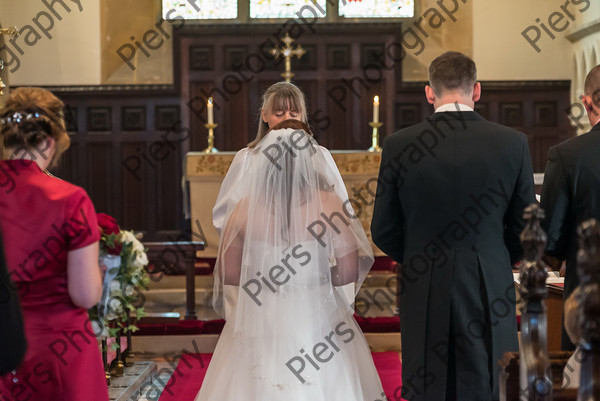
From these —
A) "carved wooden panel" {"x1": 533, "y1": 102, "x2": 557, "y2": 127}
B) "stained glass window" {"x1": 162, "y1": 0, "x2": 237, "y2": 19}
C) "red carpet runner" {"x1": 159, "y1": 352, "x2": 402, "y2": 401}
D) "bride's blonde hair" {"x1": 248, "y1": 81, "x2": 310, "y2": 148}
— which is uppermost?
"stained glass window" {"x1": 162, "y1": 0, "x2": 237, "y2": 19}

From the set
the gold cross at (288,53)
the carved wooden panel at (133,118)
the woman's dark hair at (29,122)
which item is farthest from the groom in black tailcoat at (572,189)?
the carved wooden panel at (133,118)

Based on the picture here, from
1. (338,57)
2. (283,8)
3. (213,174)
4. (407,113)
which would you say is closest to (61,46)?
(283,8)

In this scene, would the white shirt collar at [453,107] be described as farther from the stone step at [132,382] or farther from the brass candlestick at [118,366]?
the brass candlestick at [118,366]

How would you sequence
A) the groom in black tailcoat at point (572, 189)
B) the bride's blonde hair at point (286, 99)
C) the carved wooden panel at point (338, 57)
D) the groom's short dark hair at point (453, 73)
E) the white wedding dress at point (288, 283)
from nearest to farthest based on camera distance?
the groom's short dark hair at point (453, 73) → the groom in black tailcoat at point (572, 189) → the white wedding dress at point (288, 283) → the bride's blonde hair at point (286, 99) → the carved wooden panel at point (338, 57)

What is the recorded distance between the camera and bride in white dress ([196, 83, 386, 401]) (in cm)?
386

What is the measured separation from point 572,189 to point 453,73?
30.1 inches

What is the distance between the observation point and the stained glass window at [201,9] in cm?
1136

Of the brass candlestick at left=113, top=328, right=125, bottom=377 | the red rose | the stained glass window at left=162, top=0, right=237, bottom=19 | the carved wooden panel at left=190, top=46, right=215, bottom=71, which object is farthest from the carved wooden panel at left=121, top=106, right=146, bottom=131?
the red rose

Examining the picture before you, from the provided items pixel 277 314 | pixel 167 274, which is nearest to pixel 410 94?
pixel 167 274

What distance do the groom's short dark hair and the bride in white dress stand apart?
0.93 m

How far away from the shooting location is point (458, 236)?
3.23 m

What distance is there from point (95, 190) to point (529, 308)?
9.20 m

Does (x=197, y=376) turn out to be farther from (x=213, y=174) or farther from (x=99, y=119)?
(x=99, y=119)

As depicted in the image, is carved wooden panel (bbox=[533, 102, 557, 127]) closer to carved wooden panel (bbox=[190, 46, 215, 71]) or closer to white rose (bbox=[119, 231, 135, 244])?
carved wooden panel (bbox=[190, 46, 215, 71])
